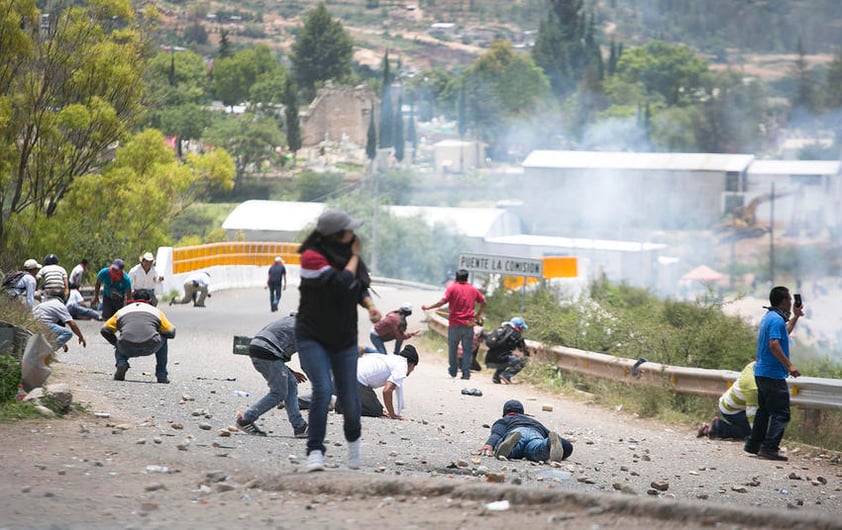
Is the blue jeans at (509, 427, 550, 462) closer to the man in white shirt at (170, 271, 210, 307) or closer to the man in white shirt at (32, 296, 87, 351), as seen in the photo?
the man in white shirt at (32, 296, 87, 351)

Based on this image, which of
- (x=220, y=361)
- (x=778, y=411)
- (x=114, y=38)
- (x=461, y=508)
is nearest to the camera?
(x=461, y=508)

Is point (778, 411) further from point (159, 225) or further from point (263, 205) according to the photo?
point (263, 205)

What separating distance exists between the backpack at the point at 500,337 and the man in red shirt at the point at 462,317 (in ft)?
0.96

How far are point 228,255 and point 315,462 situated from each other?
31.2 meters

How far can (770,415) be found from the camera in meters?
12.2

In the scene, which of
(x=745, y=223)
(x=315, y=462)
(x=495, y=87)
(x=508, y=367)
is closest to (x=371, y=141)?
(x=495, y=87)

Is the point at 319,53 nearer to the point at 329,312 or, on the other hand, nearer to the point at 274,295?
the point at 274,295

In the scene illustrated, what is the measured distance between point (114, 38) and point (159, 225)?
725 cm

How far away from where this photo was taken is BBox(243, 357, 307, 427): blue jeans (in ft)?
34.8

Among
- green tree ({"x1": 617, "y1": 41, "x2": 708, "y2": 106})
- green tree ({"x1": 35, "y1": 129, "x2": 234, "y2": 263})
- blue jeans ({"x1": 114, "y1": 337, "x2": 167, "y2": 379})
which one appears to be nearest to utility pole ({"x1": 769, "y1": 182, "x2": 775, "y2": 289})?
green tree ({"x1": 617, "y1": 41, "x2": 708, "y2": 106})

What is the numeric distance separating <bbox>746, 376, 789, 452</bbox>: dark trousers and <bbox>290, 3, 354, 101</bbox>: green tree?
152189mm

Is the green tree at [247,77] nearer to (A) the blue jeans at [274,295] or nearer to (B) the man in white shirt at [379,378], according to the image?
(A) the blue jeans at [274,295]

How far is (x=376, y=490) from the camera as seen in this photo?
744cm

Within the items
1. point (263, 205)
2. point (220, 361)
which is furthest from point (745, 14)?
point (220, 361)
